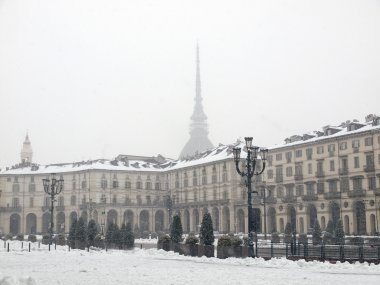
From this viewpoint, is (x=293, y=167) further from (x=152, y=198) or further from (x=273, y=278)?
(x=273, y=278)

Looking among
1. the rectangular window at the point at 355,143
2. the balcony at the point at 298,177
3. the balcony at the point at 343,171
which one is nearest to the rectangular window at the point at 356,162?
the rectangular window at the point at 355,143

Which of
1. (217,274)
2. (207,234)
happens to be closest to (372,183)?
(207,234)

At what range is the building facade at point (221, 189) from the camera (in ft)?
235

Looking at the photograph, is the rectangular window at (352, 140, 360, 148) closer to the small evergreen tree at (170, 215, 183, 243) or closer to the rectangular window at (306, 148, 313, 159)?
the rectangular window at (306, 148, 313, 159)

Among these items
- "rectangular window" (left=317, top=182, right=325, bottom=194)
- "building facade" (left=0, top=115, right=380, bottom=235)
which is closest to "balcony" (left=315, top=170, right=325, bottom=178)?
"building facade" (left=0, top=115, right=380, bottom=235)

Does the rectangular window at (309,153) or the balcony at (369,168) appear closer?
the balcony at (369,168)

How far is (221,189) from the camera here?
92875 mm

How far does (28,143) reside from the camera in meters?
137

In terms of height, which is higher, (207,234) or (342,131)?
A: (342,131)

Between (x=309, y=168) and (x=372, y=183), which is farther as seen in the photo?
(x=309, y=168)

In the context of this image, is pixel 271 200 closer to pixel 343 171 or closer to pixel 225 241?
pixel 343 171

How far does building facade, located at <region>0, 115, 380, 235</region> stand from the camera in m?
71.7

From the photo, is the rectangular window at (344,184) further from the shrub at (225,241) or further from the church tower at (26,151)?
the church tower at (26,151)

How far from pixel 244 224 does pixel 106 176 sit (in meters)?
32.3
